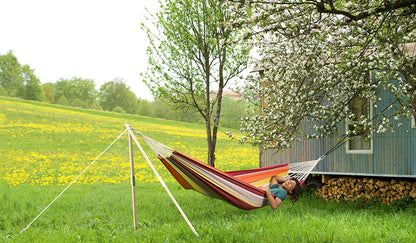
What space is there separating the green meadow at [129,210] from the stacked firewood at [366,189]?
0.68 feet

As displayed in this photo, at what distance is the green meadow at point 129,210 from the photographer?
13.3 feet

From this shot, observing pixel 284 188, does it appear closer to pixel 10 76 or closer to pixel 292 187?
pixel 292 187

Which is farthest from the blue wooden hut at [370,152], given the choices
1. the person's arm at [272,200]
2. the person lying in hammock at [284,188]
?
the person's arm at [272,200]

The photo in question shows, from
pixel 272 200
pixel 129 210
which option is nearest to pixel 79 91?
pixel 129 210

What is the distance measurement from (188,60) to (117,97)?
38.4 m

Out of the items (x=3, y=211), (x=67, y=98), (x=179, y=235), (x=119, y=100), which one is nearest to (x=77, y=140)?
(x=3, y=211)

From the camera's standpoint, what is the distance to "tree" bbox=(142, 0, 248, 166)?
789 cm

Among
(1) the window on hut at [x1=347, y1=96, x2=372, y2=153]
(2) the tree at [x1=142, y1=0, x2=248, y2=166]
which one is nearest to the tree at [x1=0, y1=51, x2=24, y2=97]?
(2) the tree at [x1=142, y1=0, x2=248, y2=166]

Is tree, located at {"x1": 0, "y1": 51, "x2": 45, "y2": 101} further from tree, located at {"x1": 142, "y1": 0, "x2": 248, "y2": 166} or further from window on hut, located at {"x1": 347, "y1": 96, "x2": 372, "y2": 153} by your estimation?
window on hut, located at {"x1": 347, "y1": 96, "x2": 372, "y2": 153}

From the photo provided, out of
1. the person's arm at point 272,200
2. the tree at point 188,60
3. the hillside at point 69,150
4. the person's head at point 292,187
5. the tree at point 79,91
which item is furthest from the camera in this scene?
the tree at point 79,91

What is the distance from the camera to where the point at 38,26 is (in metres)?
50.0

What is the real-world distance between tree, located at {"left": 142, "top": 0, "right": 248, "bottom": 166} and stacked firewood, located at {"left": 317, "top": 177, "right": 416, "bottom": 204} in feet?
8.90

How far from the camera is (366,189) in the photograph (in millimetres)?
7312

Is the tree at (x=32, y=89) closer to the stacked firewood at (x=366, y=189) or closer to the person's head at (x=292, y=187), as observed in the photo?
the stacked firewood at (x=366, y=189)
